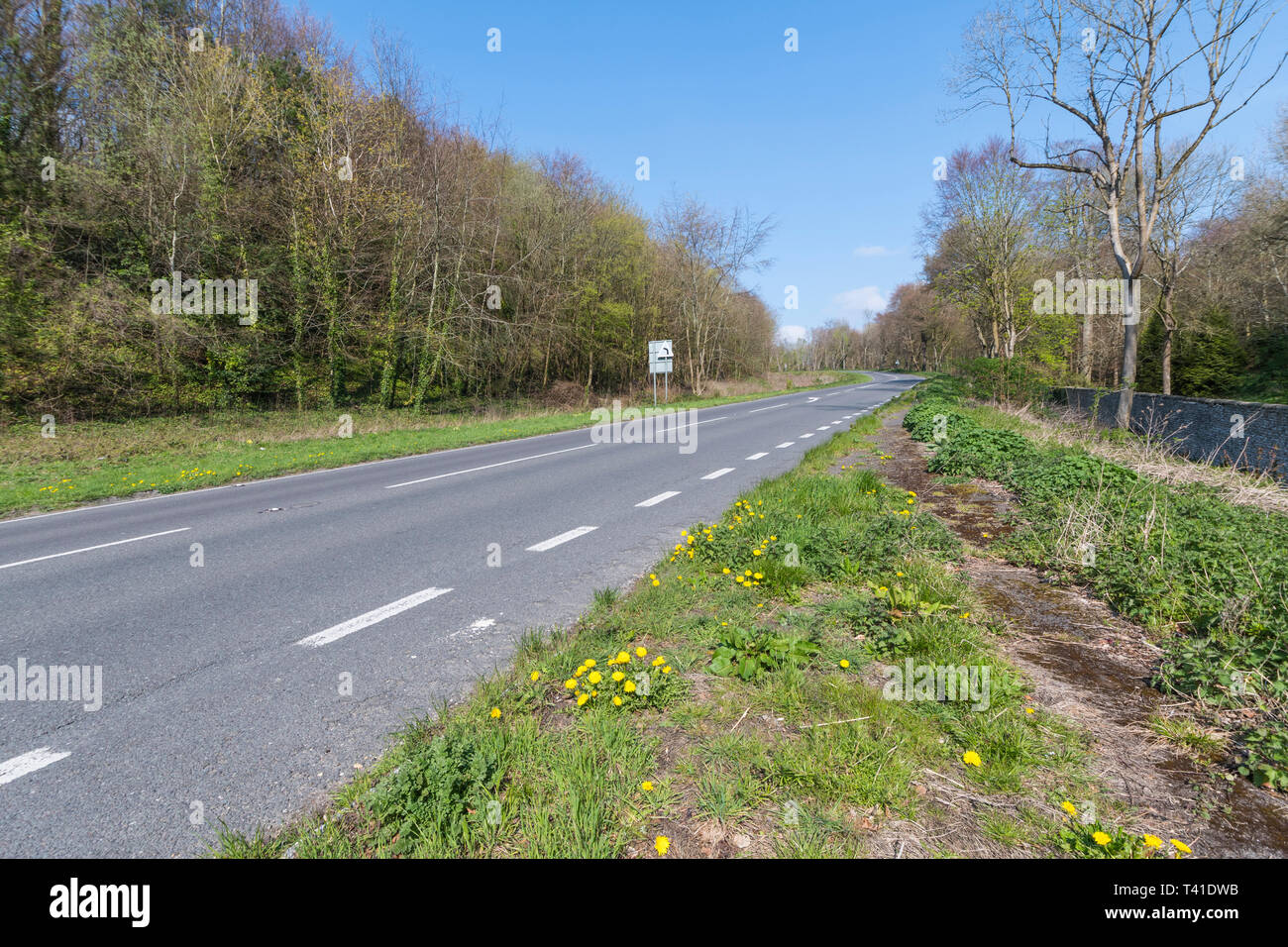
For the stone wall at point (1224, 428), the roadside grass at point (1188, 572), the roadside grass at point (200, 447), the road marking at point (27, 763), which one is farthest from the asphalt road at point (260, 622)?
the stone wall at point (1224, 428)

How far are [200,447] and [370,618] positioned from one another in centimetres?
1467

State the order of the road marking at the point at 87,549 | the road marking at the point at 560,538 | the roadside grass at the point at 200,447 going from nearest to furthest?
the road marking at the point at 87,549, the road marking at the point at 560,538, the roadside grass at the point at 200,447

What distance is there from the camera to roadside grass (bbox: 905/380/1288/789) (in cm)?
271

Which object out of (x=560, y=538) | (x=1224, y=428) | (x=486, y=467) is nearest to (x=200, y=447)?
(x=486, y=467)

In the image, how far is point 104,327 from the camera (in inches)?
668

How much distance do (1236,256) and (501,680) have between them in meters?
37.6

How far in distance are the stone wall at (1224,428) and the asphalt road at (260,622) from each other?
1141 cm

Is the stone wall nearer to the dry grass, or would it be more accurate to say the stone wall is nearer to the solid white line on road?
the dry grass

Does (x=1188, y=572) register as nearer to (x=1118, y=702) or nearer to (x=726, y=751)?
(x=1118, y=702)

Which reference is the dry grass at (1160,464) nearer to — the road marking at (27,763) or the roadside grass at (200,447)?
the road marking at (27,763)

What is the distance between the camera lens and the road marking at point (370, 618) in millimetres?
4049

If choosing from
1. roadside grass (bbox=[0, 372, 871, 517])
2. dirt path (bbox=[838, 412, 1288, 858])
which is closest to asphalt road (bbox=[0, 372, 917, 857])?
roadside grass (bbox=[0, 372, 871, 517])

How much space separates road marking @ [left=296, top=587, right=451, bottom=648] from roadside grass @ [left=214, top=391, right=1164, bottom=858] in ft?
4.66
